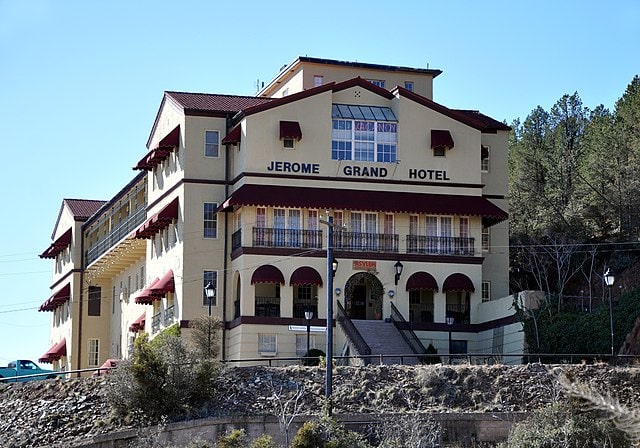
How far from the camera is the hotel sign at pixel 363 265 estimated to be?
192 ft

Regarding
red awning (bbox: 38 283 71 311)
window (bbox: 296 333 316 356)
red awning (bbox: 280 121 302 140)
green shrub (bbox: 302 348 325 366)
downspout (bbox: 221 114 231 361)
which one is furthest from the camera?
red awning (bbox: 38 283 71 311)

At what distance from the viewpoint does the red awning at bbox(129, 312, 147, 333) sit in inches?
2665

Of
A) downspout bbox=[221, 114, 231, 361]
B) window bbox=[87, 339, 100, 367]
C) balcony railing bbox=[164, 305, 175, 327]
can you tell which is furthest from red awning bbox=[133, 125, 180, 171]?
window bbox=[87, 339, 100, 367]

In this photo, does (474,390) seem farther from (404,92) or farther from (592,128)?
(592,128)

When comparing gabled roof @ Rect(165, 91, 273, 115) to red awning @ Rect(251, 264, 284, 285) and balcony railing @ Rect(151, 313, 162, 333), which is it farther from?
balcony railing @ Rect(151, 313, 162, 333)

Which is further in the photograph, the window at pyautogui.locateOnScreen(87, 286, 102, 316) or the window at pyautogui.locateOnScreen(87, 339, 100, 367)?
the window at pyautogui.locateOnScreen(87, 286, 102, 316)

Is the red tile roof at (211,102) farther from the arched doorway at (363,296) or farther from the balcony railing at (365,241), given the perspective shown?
the arched doorway at (363,296)

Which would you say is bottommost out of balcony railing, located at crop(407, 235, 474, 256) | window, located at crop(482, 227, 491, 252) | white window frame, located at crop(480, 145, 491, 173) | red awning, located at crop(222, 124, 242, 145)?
balcony railing, located at crop(407, 235, 474, 256)

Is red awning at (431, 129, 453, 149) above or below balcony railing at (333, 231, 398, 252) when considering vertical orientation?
above

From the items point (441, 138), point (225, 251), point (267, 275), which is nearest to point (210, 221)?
point (225, 251)

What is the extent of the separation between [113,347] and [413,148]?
27.3m

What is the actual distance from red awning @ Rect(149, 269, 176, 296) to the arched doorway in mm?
8448

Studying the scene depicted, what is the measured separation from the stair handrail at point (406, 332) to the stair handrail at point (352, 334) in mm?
2323

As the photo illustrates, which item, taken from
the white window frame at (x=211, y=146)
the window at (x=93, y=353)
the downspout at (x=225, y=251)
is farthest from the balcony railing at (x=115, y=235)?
the downspout at (x=225, y=251)
